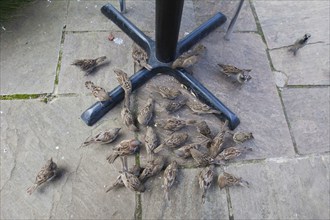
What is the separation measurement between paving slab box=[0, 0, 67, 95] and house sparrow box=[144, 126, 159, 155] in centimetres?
106

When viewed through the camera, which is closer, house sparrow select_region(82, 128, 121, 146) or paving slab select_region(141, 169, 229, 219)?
paving slab select_region(141, 169, 229, 219)

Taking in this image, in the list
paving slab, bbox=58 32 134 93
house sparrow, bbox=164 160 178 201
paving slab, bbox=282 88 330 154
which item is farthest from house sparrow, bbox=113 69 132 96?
paving slab, bbox=282 88 330 154

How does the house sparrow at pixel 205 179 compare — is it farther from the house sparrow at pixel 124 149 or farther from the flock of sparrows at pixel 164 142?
the house sparrow at pixel 124 149

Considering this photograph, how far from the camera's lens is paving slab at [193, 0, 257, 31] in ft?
12.2

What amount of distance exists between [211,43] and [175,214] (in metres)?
1.85

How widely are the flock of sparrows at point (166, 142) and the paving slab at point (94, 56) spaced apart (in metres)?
0.11

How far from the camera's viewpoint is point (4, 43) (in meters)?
3.39

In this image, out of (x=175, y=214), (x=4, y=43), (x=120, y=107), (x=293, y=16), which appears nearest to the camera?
(x=175, y=214)

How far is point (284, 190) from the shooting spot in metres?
2.84

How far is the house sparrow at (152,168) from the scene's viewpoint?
8.95ft

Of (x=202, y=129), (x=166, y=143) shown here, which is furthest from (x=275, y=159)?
(x=166, y=143)

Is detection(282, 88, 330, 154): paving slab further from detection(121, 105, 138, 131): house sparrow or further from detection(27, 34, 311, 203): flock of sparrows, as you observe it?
detection(121, 105, 138, 131): house sparrow

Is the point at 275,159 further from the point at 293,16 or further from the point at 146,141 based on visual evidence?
the point at 293,16

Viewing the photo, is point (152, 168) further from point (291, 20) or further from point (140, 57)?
point (291, 20)
